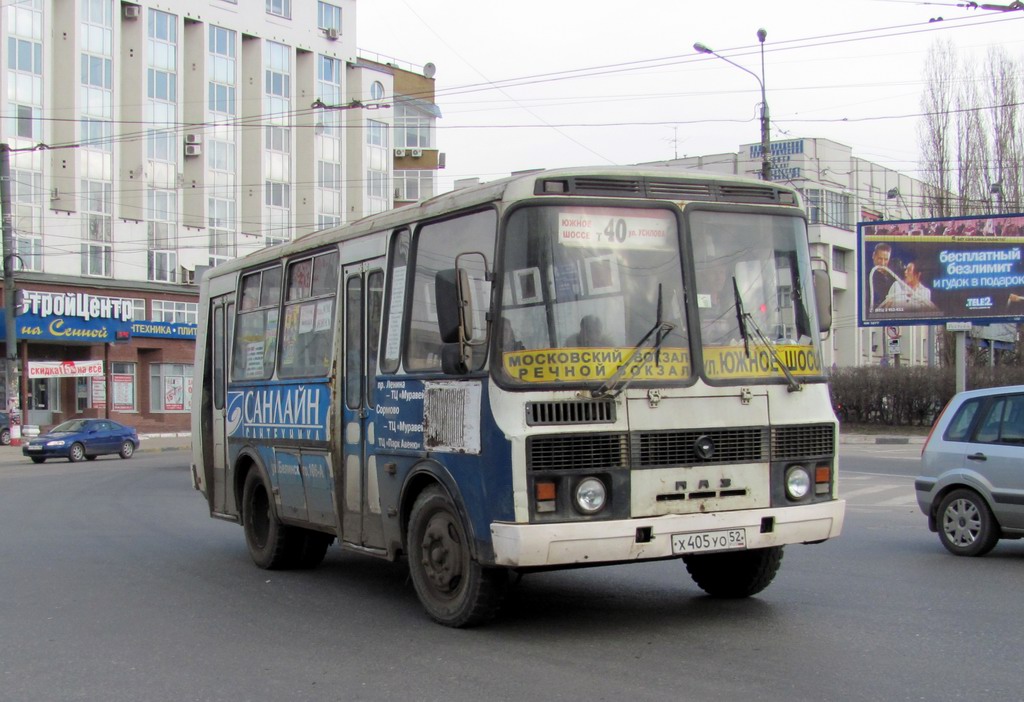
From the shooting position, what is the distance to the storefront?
164ft

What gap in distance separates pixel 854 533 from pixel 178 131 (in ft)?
166

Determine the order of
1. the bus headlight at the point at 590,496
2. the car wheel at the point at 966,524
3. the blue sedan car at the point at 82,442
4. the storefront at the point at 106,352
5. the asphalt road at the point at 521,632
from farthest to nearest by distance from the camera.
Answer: the storefront at the point at 106,352 < the blue sedan car at the point at 82,442 < the car wheel at the point at 966,524 < the bus headlight at the point at 590,496 < the asphalt road at the point at 521,632

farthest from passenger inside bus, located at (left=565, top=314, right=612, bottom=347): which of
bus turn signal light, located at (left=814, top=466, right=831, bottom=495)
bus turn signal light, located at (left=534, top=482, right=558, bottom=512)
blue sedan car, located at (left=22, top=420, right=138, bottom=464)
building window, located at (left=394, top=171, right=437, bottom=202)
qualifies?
building window, located at (left=394, top=171, right=437, bottom=202)

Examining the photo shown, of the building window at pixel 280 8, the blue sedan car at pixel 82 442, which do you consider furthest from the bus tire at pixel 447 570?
the building window at pixel 280 8

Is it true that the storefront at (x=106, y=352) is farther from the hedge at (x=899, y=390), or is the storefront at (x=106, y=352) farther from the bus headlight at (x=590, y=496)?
the bus headlight at (x=590, y=496)

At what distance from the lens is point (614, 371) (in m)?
7.16

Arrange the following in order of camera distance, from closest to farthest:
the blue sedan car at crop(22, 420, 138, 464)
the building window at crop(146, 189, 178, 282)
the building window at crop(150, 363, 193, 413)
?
the blue sedan car at crop(22, 420, 138, 464) → the building window at crop(150, 363, 193, 413) → the building window at crop(146, 189, 178, 282)

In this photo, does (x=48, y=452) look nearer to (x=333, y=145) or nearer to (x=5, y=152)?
(x=5, y=152)

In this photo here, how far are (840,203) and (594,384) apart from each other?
70408mm

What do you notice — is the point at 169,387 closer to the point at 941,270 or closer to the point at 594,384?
the point at 941,270

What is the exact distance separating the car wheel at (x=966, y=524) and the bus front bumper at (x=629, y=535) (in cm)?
422

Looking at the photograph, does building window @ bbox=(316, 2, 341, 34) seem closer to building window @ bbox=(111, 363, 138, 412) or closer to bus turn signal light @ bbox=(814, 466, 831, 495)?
building window @ bbox=(111, 363, 138, 412)

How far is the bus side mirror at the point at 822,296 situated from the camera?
8188 mm

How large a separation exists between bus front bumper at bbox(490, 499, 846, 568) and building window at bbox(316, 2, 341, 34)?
2449 inches
